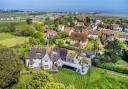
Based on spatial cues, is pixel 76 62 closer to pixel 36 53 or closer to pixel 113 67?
pixel 113 67

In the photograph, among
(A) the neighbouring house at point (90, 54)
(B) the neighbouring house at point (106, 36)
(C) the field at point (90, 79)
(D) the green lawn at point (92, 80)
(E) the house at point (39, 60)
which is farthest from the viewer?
(B) the neighbouring house at point (106, 36)

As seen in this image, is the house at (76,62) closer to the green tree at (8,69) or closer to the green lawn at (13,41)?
the green tree at (8,69)

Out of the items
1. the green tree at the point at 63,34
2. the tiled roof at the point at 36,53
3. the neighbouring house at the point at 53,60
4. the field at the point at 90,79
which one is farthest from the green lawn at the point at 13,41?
the field at the point at 90,79

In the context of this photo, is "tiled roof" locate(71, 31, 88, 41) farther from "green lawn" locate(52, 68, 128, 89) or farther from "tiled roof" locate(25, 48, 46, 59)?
"green lawn" locate(52, 68, 128, 89)

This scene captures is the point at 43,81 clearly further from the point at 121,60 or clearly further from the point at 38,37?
the point at 38,37

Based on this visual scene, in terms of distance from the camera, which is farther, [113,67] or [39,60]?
[39,60]

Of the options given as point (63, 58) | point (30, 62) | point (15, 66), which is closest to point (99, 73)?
point (63, 58)

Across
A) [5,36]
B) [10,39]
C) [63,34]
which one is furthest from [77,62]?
[5,36]
